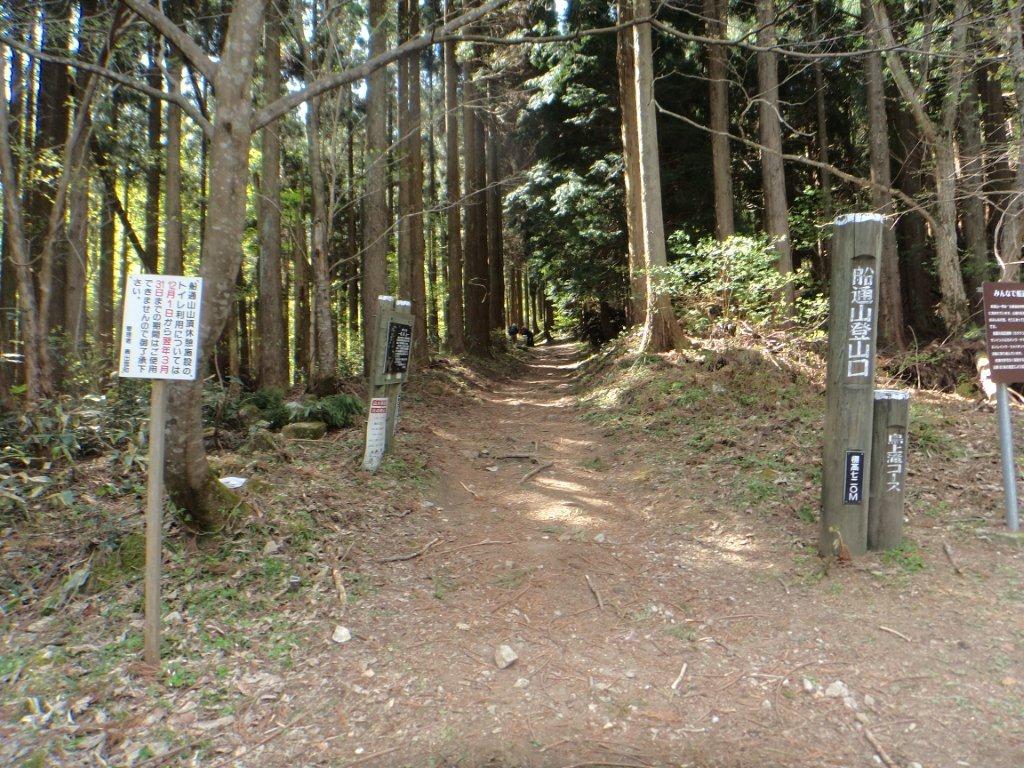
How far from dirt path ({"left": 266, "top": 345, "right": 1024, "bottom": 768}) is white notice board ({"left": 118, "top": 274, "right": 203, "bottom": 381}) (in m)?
2.19

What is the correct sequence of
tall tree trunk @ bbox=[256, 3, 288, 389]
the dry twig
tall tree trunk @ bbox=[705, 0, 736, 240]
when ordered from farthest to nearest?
tall tree trunk @ bbox=[705, 0, 736, 240] → tall tree trunk @ bbox=[256, 3, 288, 389] → the dry twig

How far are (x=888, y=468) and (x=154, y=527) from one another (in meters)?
5.60

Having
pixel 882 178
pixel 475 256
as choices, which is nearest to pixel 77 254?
pixel 475 256

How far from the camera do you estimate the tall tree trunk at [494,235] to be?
2370 cm

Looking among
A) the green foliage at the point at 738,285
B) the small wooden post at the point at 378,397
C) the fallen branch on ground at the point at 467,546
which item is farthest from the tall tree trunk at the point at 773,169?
the fallen branch on ground at the point at 467,546

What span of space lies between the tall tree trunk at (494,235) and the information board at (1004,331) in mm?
18383

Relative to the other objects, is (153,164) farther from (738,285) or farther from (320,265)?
(738,285)

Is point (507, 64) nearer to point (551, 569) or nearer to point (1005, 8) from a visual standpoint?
point (1005, 8)

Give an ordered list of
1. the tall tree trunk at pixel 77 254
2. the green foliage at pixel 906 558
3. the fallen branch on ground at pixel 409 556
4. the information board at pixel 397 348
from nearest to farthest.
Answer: the green foliage at pixel 906 558
the fallen branch on ground at pixel 409 556
the information board at pixel 397 348
the tall tree trunk at pixel 77 254

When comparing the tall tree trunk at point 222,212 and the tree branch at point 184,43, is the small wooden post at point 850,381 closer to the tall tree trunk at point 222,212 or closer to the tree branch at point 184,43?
the tall tree trunk at point 222,212

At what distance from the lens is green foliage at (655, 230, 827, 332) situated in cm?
1091

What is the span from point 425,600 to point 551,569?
119 centimetres

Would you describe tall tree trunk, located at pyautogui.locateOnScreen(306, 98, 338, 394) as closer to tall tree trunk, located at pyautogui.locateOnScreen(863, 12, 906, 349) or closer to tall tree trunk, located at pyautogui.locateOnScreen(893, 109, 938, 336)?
tall tree trunk, located at pyautogui.locateOnScreen(863, 12, 906, 349)

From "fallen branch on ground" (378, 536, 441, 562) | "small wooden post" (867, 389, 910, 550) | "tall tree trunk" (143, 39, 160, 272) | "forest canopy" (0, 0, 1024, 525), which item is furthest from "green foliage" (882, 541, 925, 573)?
"tall tree trunk" (143, 39, 160, 272)
